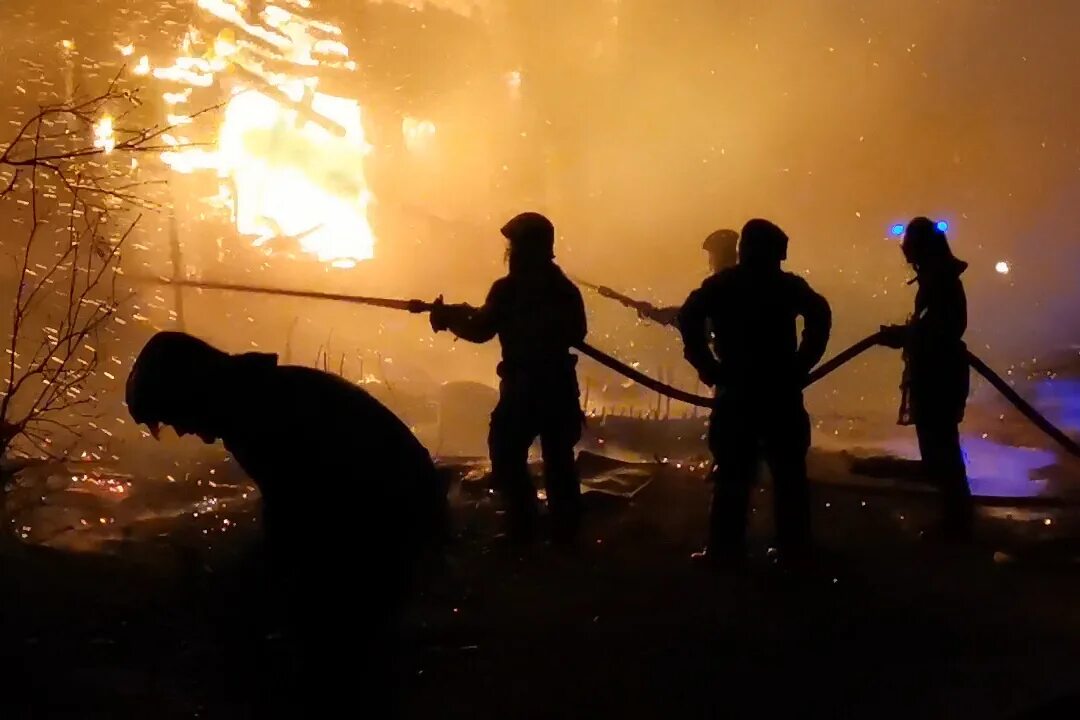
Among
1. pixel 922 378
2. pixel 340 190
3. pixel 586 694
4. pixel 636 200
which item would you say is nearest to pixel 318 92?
pixel 340 190

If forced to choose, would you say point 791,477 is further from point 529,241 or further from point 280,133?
point 280,133

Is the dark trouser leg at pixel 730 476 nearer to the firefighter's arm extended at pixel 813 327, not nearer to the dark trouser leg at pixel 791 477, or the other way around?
the dark trouser leg at pixel 791 477

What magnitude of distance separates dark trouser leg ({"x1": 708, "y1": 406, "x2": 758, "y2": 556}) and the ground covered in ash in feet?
0.76

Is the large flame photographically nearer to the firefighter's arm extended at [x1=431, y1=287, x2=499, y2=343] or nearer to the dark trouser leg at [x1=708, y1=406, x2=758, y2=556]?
the firefighter's arm extended at [x1=431, y1=287, x2=499, y2=343]

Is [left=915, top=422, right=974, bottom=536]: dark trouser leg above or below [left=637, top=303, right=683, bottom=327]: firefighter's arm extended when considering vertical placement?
below

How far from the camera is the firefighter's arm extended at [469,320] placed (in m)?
5.19

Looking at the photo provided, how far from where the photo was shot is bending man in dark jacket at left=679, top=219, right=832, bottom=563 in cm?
482

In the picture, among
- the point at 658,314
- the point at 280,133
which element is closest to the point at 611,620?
the point at 658,314

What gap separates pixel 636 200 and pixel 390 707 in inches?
1245

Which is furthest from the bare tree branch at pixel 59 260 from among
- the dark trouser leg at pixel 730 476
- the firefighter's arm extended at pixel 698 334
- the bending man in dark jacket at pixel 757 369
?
the dark trouser leg at pixel 730 476

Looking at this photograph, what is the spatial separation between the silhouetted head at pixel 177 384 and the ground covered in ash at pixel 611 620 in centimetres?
54

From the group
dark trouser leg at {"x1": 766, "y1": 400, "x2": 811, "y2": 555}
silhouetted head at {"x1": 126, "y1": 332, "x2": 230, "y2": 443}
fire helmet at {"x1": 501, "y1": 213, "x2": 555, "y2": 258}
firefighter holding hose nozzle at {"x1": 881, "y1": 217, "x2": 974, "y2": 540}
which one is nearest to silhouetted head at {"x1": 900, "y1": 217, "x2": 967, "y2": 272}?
firefighter holding hose nozzle at {"x1": 881, "y1": 217, "x2": 974, "y2": 540}

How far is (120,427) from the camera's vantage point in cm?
1394

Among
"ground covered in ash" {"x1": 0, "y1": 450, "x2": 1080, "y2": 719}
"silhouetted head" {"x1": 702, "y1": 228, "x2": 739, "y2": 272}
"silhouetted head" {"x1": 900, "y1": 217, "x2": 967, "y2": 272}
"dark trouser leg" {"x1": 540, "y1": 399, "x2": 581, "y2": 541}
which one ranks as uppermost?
"silhouetted head" {"x1": 702, "y1": 228, "x2": 739, "y2": 272}
